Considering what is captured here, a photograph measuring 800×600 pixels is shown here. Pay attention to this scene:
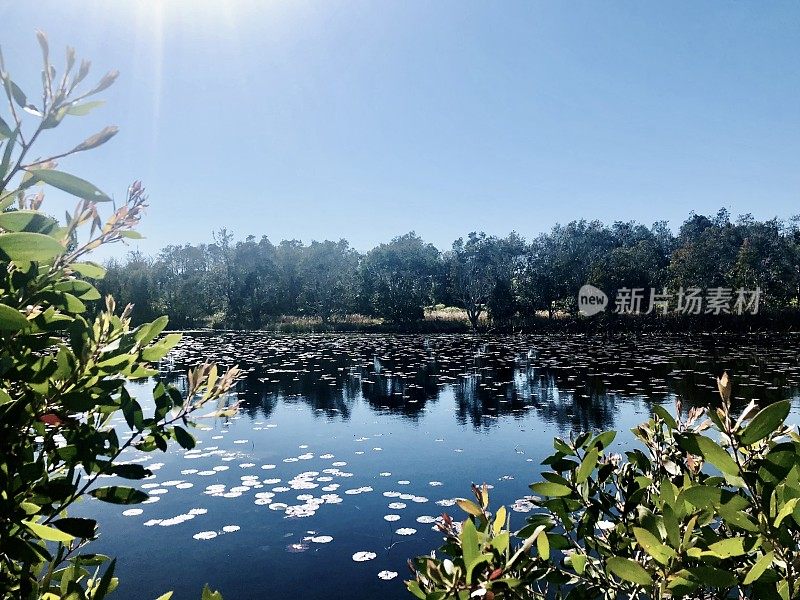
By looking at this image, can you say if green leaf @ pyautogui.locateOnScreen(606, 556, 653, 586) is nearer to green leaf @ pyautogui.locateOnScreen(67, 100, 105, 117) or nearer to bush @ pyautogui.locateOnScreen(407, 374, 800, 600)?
bush @ pyautogui.locateOnScreen(407, 374, 800, 600)

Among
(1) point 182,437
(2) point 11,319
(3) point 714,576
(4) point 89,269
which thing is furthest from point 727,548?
(4) point 89,269

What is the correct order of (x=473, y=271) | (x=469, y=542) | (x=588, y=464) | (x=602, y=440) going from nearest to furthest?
(x=469, y=542)
(x=588, y=464)
(x=602, y=440)
(x=473, y=271)

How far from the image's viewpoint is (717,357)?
1498 cm

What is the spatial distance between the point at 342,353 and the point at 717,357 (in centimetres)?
1143

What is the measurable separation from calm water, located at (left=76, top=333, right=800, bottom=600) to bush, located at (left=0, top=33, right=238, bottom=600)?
156 mm

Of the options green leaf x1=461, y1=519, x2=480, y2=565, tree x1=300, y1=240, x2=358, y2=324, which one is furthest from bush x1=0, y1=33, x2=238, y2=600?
tree x1=300, y1=240, x2=358, y2=324

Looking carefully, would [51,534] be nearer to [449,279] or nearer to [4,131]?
[4,131]

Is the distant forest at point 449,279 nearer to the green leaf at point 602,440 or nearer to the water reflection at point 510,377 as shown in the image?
the water reflection at point 510,377

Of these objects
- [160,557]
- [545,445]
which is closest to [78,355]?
[160,557]

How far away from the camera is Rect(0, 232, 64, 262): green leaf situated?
1.90 ft

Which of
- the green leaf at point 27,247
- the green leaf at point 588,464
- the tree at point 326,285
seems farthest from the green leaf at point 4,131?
the tree at point 326,285

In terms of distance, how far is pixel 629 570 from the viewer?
0.67m

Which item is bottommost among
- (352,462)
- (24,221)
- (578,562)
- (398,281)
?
(352,462)

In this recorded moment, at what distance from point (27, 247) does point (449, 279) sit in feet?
108
